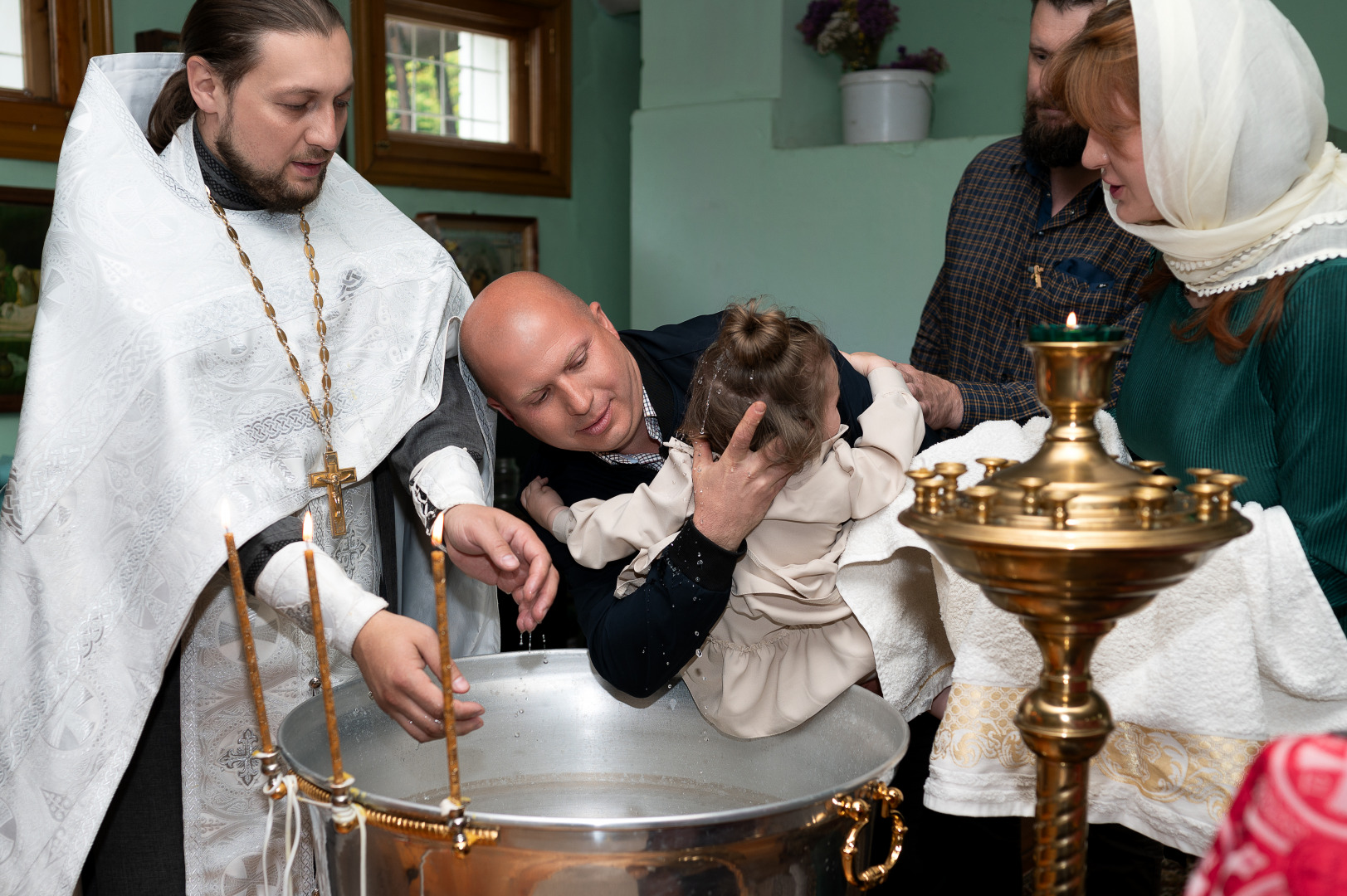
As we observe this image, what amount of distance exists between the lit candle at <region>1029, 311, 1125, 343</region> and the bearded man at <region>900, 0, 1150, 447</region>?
1086 millimetres

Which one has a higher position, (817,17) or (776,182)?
(817,17)

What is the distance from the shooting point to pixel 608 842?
3.26ft

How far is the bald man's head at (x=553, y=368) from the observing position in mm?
1686

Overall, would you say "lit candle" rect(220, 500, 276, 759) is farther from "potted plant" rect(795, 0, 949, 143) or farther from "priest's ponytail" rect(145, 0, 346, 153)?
"potted plant" rect(795, 0, 949, 143)

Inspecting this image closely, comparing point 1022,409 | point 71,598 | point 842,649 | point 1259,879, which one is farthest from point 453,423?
point 1259,879

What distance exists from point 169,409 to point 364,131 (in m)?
3.39

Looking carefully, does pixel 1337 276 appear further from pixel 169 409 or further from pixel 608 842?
pixel 169 409

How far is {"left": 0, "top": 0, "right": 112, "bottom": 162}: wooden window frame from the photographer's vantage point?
12.2 ft

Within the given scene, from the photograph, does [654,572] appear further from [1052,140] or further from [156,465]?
[1052,140]

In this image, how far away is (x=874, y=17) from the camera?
3992 millimetres

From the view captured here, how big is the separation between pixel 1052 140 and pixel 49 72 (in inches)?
125

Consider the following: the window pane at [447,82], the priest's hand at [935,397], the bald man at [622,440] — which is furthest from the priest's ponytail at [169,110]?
the window pane at [447,82]

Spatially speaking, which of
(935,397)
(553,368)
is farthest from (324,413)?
(935,397)

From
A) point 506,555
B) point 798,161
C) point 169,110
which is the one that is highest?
point 798,161
